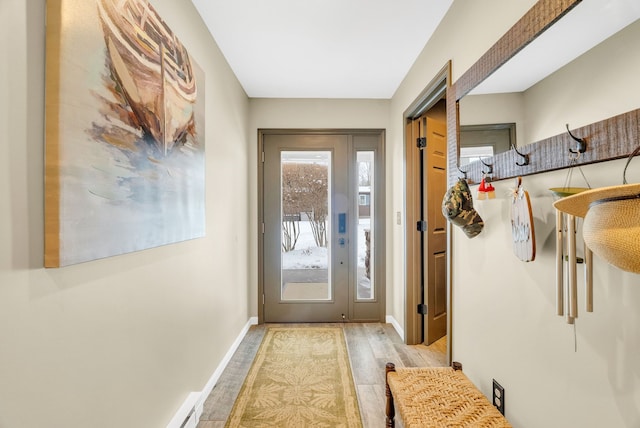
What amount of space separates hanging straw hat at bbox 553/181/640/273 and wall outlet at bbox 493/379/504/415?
46.0 inches

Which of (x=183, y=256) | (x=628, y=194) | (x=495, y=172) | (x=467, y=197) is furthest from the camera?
(x=183, y=256)

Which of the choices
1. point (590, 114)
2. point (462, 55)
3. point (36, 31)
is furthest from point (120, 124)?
point (462, 55)

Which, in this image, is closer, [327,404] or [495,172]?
[495,172]

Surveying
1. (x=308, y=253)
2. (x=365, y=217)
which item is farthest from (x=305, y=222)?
(x=365, y=217)

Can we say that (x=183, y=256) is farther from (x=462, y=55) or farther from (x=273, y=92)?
(x=273, y=92)

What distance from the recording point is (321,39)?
2.32 meters

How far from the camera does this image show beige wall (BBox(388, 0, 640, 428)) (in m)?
0.89

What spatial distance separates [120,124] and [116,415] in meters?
1.11

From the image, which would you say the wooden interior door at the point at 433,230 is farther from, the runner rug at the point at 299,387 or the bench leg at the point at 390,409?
the bench leg at the point at 390,409

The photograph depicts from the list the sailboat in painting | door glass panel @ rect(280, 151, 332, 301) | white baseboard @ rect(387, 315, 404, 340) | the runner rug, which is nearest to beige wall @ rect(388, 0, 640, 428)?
the runner rug

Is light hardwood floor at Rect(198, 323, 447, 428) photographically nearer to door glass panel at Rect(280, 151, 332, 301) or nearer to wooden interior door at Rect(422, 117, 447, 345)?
wooden interior door at Rect(422, 117, 447, 345)

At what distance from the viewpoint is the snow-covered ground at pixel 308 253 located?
353 centimetres

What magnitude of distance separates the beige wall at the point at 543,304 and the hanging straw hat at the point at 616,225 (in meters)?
0.32

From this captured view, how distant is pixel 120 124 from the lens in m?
1.12
